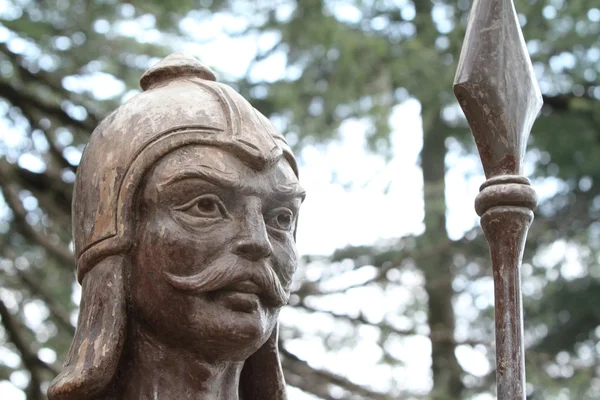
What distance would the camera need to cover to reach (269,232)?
3059mm

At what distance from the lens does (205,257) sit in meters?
2.90

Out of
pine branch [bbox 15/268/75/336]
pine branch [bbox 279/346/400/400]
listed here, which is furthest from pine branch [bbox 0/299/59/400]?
pine branch [bbox 279/346/400/400]

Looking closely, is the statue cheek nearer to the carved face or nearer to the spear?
the carved face

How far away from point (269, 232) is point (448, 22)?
561 cm

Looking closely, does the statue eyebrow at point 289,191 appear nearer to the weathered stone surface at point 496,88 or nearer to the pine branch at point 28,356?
the weathered stone surface at point 496,88

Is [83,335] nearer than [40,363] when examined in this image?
Yes

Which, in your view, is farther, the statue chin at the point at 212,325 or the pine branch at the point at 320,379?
the pine branch at the point at 320,379

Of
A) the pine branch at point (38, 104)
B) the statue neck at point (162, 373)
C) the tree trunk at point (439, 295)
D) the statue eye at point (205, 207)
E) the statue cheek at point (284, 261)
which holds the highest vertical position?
the statue eye at point (205, 207)

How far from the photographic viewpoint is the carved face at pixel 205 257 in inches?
114

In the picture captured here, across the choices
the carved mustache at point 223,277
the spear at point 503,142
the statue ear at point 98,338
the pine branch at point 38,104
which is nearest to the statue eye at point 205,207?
the carved mustache at point 223,277

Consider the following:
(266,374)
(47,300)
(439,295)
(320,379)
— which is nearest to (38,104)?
(47,300)

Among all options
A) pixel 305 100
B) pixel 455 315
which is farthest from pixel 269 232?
pixel 455 315

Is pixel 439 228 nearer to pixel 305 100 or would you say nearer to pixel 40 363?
pixel 305 100

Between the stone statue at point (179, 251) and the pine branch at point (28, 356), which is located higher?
the stone statue at point (179, 251)
